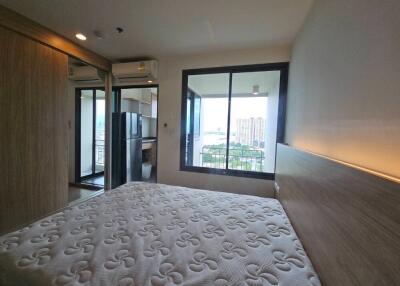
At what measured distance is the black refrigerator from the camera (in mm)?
3510

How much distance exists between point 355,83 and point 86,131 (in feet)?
12.7

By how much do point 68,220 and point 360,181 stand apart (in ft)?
5.30

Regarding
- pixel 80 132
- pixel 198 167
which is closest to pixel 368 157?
pixel 198 167

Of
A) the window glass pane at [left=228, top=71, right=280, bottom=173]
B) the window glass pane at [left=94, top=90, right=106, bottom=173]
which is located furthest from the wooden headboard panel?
the window glass pane at [left=94, top=90, right=106, bottom=173]

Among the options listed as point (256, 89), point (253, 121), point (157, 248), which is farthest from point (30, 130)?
point (256, 89)

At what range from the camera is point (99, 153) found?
3613 millimetres

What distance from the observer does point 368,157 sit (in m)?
0.80

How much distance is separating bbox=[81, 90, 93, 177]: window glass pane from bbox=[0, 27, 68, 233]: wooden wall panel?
2.68 ft

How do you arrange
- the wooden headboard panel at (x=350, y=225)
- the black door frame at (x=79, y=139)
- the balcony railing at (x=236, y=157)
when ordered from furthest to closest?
1. the balcony railing at (x=236, y=157)
2. the black door frame at (x=79, y=139)
3. the wooden headboard panel at (x=350, y=225)

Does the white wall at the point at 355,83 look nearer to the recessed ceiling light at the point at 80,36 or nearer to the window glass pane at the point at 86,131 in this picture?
the recessed ceiling light at the point at 80,36

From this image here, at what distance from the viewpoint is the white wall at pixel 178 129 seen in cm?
280

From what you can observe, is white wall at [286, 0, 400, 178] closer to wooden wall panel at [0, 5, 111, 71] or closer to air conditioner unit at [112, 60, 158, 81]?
air conditioner unit at [112, 60, 158, 81]

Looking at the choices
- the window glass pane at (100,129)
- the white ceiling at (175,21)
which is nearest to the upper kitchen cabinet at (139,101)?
the window glass pane at (100,129)

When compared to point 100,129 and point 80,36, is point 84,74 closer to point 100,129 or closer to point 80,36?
point 80,36
